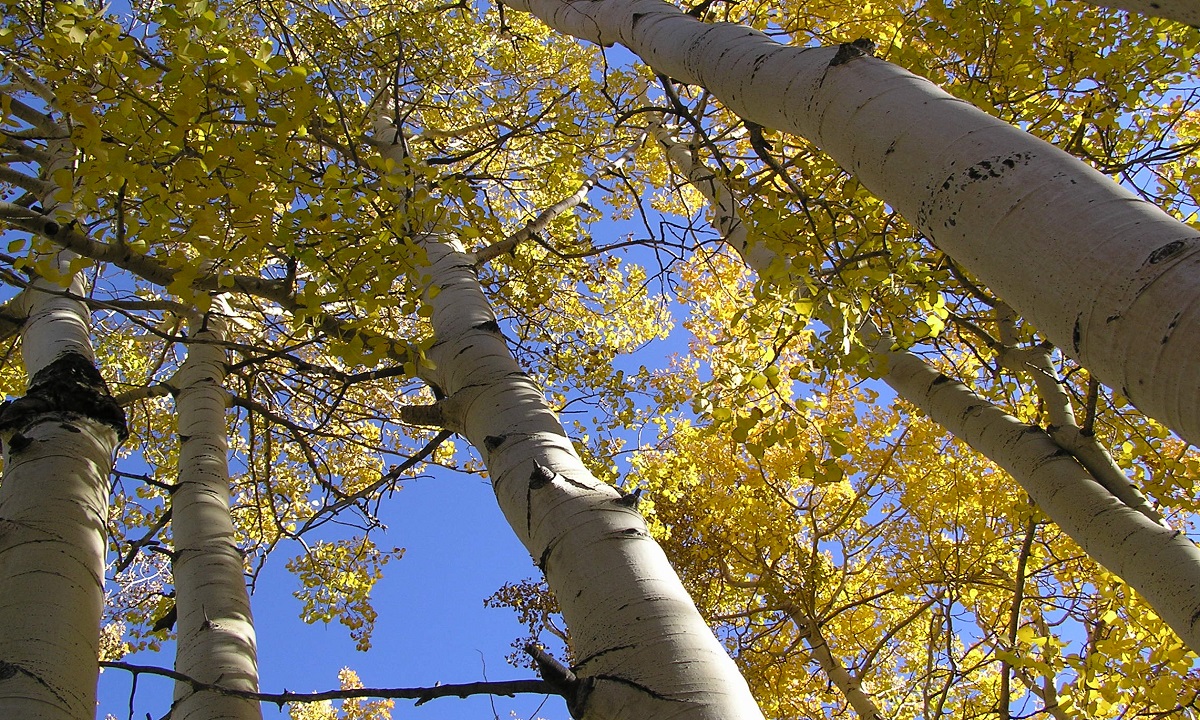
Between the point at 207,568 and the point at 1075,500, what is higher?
the point at 207,568

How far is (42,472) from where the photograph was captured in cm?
217

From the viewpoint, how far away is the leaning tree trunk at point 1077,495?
2.18m

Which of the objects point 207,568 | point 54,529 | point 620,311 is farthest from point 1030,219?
point 620,311

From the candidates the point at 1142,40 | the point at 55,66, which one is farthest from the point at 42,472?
the point at 1142,40

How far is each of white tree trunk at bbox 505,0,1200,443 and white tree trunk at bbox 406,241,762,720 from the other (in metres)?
0.81

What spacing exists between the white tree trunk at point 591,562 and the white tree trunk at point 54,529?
104 cm

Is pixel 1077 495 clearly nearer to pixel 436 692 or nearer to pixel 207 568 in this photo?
pixel 436 692

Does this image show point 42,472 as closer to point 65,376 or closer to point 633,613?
point 65,376

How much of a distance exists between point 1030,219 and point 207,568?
314 cm

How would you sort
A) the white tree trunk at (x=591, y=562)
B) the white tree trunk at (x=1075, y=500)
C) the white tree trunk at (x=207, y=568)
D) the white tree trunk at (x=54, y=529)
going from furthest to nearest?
the white tree trunk at (x=207, y=568), the white tree trunk at (x=1075, y=500), the white tree trunk at (x=54, y=529), the white tree trunk at (x=591, y=562)

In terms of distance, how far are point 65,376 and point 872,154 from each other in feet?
9.21

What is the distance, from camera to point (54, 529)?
2.01 m

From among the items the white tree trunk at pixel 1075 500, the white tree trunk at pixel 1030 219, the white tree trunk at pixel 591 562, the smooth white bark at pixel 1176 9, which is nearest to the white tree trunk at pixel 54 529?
the white tree trunk at pixel 591 562

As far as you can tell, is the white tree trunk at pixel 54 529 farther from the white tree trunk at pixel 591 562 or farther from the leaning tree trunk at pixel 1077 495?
the leaning tree trunk at pixel 1077 495
